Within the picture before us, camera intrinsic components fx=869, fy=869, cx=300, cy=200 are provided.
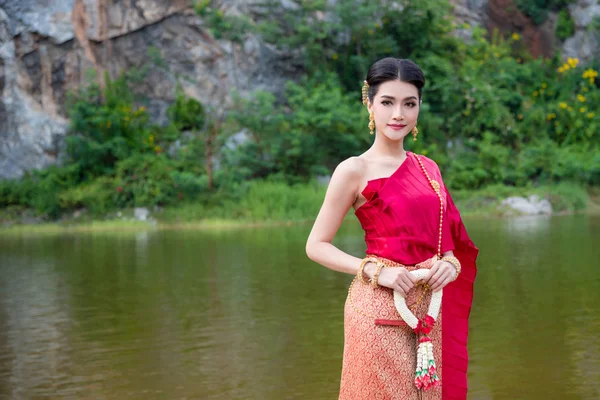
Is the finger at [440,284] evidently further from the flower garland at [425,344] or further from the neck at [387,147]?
the neck at [387,147]

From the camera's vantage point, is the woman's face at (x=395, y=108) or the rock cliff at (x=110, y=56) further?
the rock cliff at (x=110, y=56)

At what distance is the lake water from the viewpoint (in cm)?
489

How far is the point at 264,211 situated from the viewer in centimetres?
1733

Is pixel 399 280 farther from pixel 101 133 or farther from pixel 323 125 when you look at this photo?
pixel 101 133

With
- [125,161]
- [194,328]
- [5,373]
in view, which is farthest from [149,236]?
[5,373]

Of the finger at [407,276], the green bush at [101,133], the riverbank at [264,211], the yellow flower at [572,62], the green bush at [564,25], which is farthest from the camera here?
the green bush at [564,25]

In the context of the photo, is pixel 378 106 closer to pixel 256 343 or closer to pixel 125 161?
pixel 256 343

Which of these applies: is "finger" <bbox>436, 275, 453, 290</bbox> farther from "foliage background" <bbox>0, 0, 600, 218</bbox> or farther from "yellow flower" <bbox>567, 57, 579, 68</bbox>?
"yellow flower" <bbox>567, 57, 579, 68</bbox>

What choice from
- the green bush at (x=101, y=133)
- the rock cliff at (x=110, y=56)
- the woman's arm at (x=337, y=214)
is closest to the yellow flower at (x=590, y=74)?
the rock cliff at (x=110, y=56)

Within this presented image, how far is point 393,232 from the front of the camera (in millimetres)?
2188

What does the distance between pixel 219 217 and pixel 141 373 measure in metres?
12.2

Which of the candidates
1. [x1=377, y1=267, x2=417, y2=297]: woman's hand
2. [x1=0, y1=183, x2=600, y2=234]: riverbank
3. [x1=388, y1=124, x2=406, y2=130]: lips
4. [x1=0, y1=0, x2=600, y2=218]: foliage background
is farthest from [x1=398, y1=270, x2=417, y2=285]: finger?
[x1=0, y1=0, x2=600, y2=218]: foliage background

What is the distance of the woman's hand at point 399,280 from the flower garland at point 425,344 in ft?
0.12

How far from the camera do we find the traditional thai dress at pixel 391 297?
2186 mm
